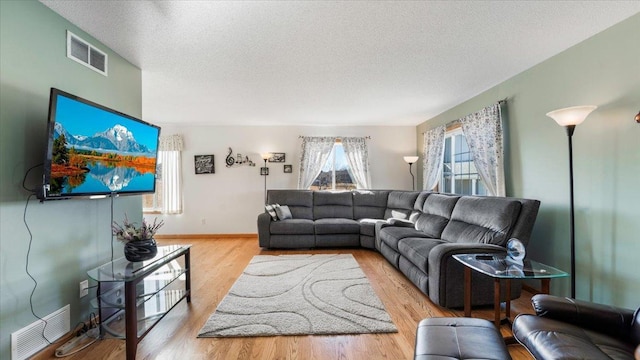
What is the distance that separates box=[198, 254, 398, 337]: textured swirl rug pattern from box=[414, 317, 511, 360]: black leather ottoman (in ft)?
2.54

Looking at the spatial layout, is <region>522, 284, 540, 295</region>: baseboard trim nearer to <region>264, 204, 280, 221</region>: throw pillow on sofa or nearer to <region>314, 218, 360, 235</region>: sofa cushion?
<region>314, 218, 360, 235</region>: sofa cushion

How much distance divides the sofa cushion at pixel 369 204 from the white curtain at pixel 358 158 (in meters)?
0.38

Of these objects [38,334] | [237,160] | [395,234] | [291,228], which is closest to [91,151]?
[38,334]

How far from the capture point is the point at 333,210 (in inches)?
208

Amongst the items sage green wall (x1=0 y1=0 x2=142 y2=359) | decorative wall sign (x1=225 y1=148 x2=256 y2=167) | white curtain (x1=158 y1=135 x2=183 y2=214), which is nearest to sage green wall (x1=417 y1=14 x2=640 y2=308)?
sage green wall (x1=0 y1=0 x2=142 y2=359)

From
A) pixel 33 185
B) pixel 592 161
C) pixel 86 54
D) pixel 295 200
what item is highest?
pixel 86 54

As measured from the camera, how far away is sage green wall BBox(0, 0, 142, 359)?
167cm

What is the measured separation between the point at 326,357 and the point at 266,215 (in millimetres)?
3060

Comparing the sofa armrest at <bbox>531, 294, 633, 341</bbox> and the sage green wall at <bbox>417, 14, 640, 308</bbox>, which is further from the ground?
the sage green wall at <bbox>417, 14, 640, 308</bbox>

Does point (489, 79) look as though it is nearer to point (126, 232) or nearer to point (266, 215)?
point (266, 215)

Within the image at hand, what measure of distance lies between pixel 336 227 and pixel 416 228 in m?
1.31

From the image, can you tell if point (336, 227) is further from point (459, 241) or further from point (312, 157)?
point (459, 241)

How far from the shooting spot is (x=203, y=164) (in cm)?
563

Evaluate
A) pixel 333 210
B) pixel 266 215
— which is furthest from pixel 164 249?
pixel 333 210
